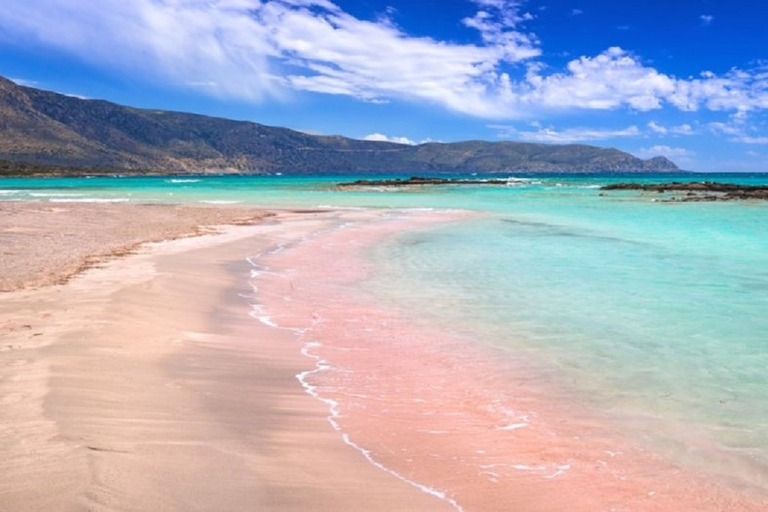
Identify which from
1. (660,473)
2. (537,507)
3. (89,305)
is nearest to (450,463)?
(537,507)

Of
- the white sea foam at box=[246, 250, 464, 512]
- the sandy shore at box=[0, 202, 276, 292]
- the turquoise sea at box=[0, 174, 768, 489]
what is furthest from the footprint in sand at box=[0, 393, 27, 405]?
the sandy shore at box=[0, 202, 276, 292]

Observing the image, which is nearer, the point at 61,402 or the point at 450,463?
the point at 450,463

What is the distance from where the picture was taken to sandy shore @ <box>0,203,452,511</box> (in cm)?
343

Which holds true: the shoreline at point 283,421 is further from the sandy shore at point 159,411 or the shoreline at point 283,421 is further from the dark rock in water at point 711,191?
the dark rock in water at point 711,191

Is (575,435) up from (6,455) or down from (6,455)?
down

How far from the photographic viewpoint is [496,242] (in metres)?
19.2

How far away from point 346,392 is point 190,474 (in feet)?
7.23

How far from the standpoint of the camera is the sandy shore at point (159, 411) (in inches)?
135

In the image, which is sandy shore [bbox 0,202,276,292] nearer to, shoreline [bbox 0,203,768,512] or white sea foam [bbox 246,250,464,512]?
shoreline [bbox 0,203,768,512]

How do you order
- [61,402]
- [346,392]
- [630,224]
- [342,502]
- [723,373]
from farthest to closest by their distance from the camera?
[630,224] → [723,373] → [346,392] → [61,402] → [342,502]

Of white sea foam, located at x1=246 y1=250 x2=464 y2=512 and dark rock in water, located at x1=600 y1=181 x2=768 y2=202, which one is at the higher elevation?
dark rock in water, located at x1=600 y1=181 x2=768 y2=202

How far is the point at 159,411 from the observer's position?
4.64m

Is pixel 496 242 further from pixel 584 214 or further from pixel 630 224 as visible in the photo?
pixel 584 214

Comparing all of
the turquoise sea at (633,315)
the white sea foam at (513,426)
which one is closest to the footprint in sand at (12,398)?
the white sea foam at (513,426)
